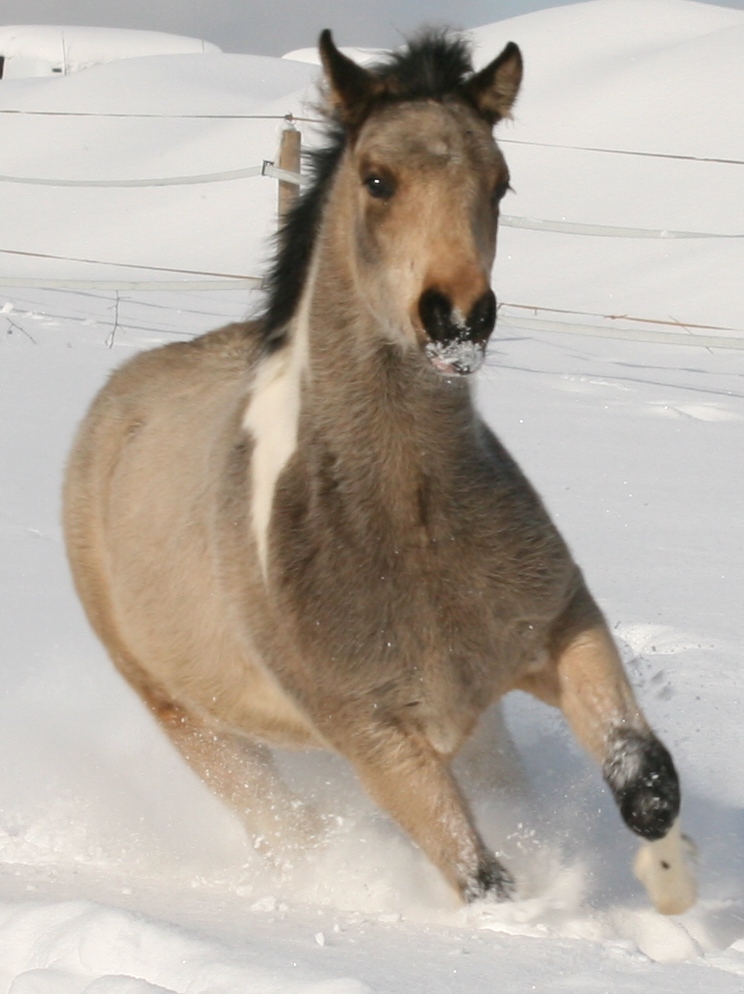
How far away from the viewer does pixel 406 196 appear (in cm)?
292

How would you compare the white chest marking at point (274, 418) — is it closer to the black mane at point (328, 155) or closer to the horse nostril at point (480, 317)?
the black mane at point (328, 155)

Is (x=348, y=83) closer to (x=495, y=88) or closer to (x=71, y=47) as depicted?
(x=495, y=88)

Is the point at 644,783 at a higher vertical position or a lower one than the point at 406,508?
lower

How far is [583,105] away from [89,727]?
14.8m

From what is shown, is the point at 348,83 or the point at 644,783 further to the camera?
the point at 348,83

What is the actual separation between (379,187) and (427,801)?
127 cm

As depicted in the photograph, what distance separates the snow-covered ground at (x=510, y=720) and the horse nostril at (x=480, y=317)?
3.48 ft

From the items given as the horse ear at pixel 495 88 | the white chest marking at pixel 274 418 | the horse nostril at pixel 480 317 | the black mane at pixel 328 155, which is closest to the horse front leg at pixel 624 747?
the white chest marking at pixel 274 418

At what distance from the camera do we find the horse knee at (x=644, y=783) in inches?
117

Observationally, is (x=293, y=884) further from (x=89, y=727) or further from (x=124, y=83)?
(x=124, y=83)

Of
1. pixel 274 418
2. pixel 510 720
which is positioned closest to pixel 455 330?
pixel 274 418

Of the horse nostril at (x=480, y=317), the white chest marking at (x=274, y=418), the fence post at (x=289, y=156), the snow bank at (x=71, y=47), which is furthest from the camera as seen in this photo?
the snow bank at (x=71, y=47)

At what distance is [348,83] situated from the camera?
3.18 m

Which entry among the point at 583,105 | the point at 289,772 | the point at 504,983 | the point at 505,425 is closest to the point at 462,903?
the point at 504,983
